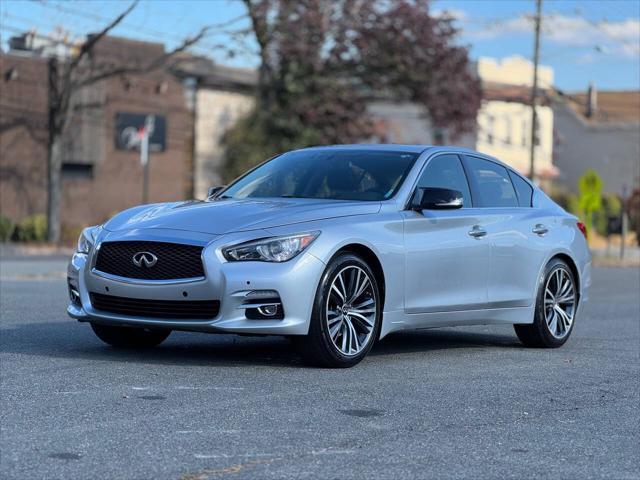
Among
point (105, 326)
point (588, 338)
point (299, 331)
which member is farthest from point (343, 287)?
point (588, 338)

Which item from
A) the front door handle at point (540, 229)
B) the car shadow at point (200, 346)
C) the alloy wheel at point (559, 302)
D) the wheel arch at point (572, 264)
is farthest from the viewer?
the wheel arch at point (572, 264)

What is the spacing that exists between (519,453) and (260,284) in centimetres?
257

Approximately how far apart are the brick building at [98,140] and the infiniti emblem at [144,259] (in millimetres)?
28532

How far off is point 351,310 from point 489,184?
236cm

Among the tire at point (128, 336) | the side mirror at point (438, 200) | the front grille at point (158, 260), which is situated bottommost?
the tire at point (128, 336)

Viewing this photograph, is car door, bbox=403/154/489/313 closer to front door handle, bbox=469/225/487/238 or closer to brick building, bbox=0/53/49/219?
front door handle, bbox=469/225/487/238

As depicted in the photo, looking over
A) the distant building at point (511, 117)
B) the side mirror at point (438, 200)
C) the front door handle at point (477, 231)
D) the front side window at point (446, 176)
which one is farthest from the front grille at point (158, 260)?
the distant building at point (511, 117)

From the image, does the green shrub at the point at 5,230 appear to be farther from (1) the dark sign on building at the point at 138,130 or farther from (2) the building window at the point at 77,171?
(1) the dark sign on building at the point at 138,130

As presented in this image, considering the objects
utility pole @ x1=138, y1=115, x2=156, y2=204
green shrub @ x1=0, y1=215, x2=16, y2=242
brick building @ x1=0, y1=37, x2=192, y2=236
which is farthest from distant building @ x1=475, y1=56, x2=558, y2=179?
green shrub @ x1=0, y1=215, x2=16, y2=242

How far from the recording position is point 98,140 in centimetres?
3897

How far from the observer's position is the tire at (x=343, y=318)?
8320 mm

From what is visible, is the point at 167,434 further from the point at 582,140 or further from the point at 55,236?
the point at 582,140

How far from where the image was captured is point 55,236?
34844mm

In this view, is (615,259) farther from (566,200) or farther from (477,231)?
(477,231)
